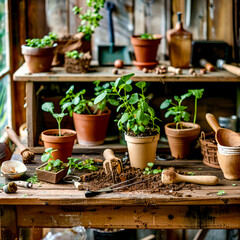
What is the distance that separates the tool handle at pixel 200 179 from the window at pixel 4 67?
5.14ft

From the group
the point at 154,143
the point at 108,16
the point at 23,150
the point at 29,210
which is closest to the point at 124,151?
the point at 154,143

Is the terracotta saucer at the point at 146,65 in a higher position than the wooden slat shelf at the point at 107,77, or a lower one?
higher

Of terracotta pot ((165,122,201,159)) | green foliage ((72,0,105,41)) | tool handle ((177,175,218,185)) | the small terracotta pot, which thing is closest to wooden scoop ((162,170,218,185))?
tool handle ((177,175,218,185))

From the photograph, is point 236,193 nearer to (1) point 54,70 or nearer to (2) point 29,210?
Answer: (2) point 29,210

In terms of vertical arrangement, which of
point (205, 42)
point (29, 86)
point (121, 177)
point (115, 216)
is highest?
point (205, 42)

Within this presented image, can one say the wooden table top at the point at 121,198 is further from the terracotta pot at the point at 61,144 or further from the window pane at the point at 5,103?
the window pane at the point at 5,103

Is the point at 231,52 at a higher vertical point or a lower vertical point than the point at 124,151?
higher

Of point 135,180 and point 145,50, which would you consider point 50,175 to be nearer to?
point 135,180

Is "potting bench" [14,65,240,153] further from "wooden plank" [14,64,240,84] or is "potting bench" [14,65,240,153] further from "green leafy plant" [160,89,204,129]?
"green leafy plant" [160,89,204,129]

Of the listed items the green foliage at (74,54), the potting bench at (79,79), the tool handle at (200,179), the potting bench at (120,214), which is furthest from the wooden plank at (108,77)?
the potting bench at (120,214)

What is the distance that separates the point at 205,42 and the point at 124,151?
100 cm

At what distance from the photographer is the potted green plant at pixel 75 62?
8.86 feet

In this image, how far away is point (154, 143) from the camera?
2375 mm

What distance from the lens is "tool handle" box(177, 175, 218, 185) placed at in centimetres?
213
